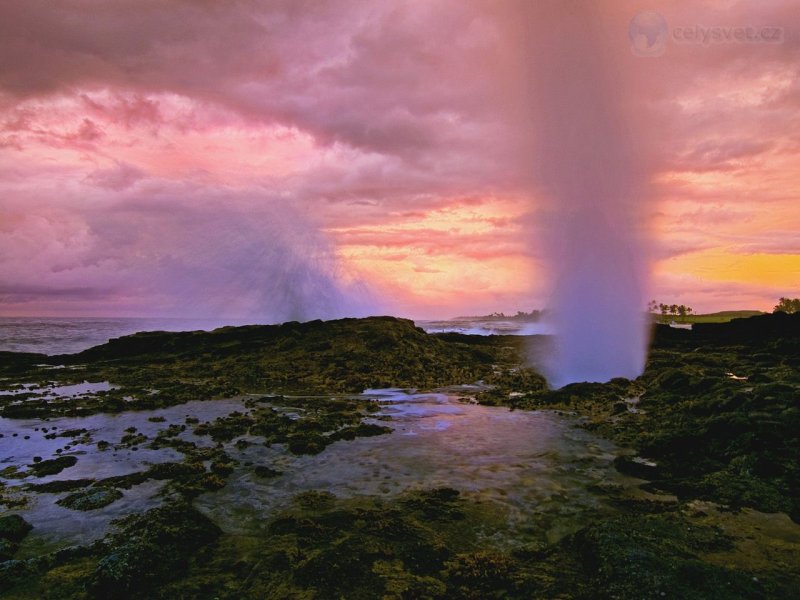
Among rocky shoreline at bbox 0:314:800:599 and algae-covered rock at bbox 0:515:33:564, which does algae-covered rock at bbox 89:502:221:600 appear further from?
algae-covered rock at bbox 0:515:33:564

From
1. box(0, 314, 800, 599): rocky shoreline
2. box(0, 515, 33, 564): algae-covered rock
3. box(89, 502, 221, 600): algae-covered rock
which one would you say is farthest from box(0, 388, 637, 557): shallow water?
box(89, 502, 221, 600): algae-covered rock

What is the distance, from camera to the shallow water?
7.95 m

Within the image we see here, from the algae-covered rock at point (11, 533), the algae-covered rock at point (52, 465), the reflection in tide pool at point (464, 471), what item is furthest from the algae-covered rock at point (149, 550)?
the algae-covered rock at point (52, 465)

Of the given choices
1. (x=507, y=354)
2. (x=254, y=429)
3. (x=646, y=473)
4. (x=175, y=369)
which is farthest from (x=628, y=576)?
(x=507, y=354)

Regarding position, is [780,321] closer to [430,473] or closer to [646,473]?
[646,473]

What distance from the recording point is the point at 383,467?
35.4 ft

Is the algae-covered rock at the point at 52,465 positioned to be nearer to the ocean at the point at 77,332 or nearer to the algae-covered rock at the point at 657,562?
the algae-covered rock at the point at 657,562

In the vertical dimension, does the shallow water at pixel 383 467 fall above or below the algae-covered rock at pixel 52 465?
below

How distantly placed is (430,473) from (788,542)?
20.6 feet

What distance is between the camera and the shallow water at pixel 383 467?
26.1ft

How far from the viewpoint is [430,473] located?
33.7 ft

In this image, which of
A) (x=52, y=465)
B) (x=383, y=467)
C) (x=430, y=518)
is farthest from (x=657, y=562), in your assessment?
(x=52, y=465)

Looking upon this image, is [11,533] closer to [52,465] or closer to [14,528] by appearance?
[14,528]

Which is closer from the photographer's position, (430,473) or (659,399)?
(430,473)
